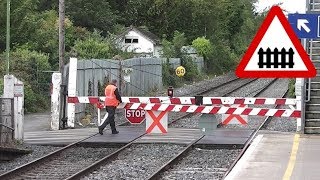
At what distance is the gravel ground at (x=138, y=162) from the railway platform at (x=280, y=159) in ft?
6.31

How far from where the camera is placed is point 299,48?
580 cm

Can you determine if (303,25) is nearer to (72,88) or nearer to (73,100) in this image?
(73,100)

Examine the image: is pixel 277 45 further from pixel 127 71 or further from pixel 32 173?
pixel 127 71

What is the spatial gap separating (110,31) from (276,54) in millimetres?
62130

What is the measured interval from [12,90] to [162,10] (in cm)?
5360

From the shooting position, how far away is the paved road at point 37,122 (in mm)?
23094

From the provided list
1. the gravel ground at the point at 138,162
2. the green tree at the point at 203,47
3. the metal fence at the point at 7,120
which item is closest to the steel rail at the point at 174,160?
the gravel ground at the point at 138,162

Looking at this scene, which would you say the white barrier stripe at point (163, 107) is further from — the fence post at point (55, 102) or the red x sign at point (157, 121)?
the fence post at point (55, 102)

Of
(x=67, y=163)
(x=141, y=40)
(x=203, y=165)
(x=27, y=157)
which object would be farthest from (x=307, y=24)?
(x=141, y=40)

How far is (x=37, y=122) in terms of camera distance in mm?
24875

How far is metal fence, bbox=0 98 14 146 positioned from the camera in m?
16.7

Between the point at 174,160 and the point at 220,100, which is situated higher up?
the point at 220,100

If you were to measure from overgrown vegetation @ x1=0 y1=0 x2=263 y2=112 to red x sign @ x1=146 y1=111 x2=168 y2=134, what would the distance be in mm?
10604

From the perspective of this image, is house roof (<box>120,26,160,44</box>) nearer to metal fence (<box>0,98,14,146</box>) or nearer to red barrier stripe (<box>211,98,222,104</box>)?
red barrier stripe (<box>211,98,222,104</box>)
